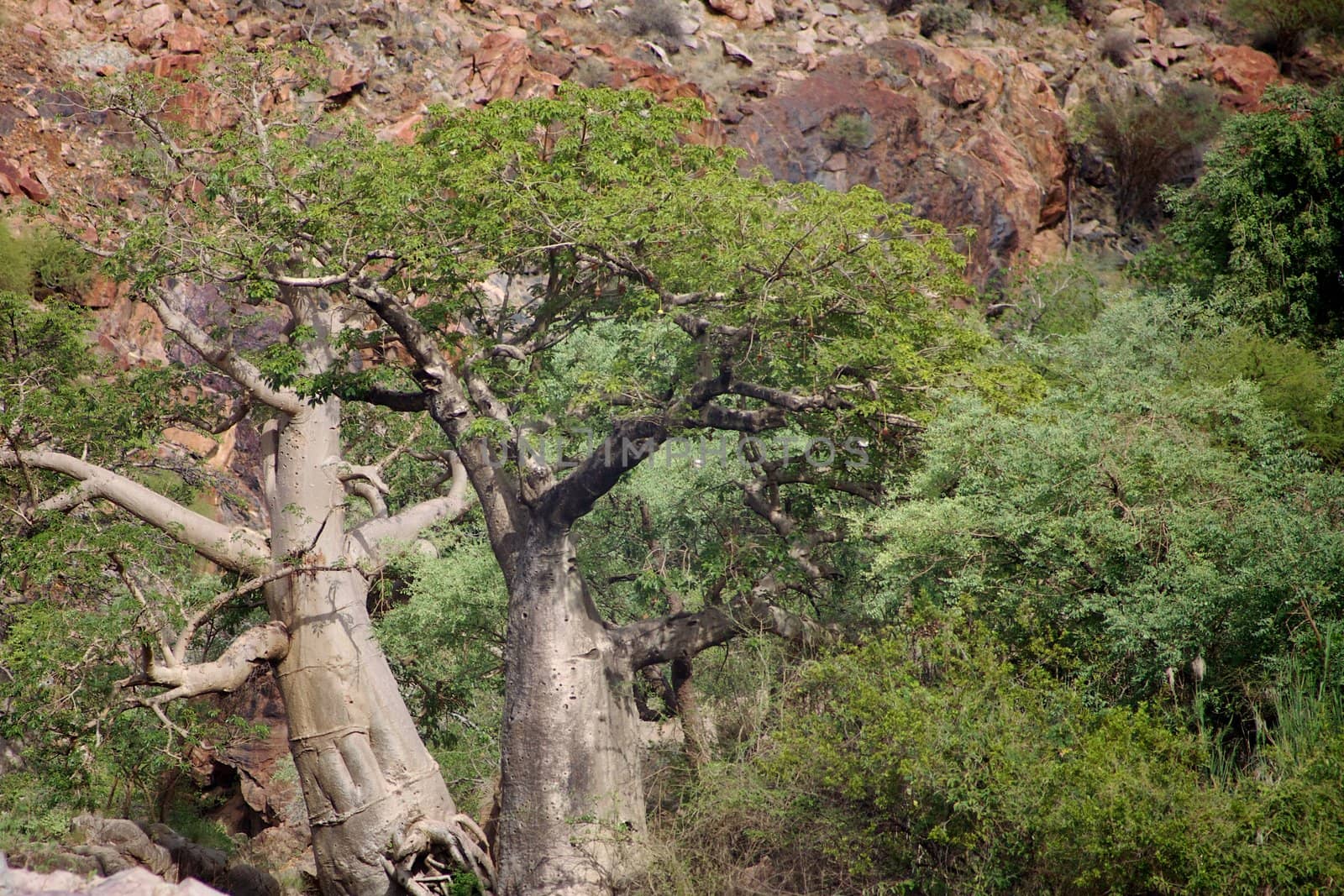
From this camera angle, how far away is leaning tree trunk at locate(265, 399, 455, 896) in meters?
11.3

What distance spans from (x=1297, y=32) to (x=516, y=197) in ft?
111

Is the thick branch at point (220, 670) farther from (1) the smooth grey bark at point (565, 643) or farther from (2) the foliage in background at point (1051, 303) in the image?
(2) the foliage in background at point (1051, 303)

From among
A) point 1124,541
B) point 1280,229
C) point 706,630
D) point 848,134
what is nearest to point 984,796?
point 1124,541

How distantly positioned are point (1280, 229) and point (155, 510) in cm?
1647

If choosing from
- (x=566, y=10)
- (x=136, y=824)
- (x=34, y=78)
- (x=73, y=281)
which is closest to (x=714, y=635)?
(x=136, y=824)

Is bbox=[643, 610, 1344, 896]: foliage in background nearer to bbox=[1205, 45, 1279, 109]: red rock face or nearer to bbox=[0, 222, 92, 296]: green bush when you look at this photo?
bbox=[0, 222, 92, 296]: green bush

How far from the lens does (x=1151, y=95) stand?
35.0m

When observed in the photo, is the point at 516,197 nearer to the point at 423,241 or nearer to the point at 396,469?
the point at 423,241

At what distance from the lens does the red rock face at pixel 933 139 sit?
1158 inches

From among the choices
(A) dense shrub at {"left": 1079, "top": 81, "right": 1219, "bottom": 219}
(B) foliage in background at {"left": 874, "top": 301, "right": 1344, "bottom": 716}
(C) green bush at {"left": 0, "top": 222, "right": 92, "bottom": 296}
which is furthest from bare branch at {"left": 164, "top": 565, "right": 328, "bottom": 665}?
(A) dense shrub at {"left": 1079, "top": 81, "right": 1219, "bottom": 219}

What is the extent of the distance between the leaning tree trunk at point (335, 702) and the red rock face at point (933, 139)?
18050 mm

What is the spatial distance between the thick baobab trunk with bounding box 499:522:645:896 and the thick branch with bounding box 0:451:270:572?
10.7ft

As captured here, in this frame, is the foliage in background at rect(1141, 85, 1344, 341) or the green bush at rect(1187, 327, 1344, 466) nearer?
the green bush at rect(1187, 327, 1344, 466)

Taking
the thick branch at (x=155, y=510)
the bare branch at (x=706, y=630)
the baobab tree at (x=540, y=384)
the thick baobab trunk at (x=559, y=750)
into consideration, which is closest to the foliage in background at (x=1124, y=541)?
the bare branch at (x=706, y=630)
